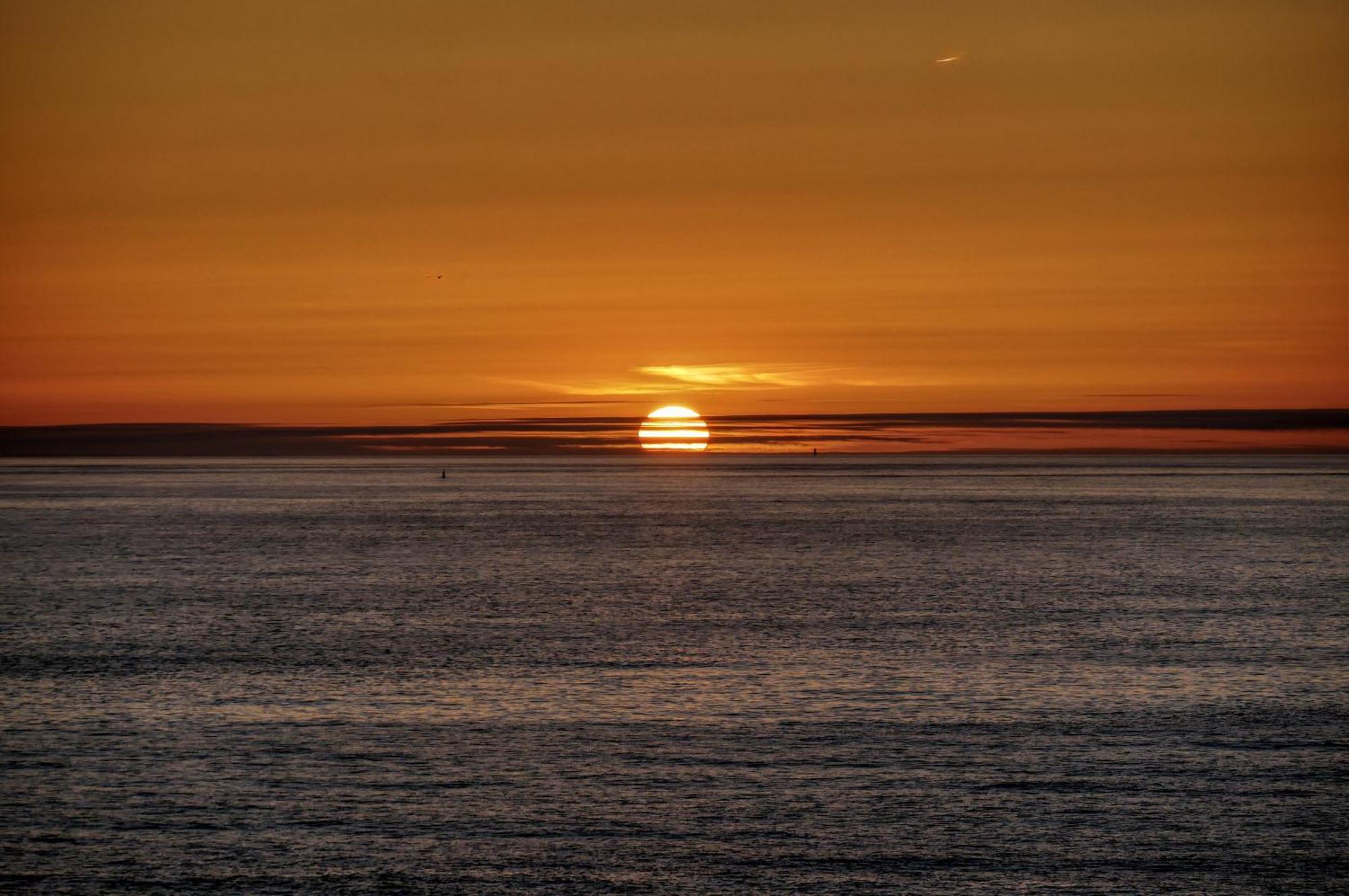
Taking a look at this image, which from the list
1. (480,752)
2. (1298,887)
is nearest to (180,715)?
(480,752)

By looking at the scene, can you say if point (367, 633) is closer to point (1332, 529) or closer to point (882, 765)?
point (882, 765)

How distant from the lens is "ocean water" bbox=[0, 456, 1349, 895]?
62.8 ft

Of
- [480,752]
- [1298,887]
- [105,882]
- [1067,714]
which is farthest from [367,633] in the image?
[1298,887]

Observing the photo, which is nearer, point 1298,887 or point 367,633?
point 1298,887

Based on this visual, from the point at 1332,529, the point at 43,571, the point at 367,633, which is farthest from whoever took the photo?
the point at 1332,529

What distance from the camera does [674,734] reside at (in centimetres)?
2716

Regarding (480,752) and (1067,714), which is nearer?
(480,752)

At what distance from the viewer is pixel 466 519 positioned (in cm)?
12581

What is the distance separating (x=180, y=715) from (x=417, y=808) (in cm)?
962

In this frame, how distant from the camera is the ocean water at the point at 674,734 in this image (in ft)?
62.8

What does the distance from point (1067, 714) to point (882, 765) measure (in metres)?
6.50

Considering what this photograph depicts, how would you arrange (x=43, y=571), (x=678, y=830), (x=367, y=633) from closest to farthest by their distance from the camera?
(x=678, y=830), (x=367, y=633), (x=43, y=571)

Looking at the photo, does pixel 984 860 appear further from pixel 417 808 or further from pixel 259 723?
pixel 259 723

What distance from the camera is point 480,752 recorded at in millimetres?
25578
